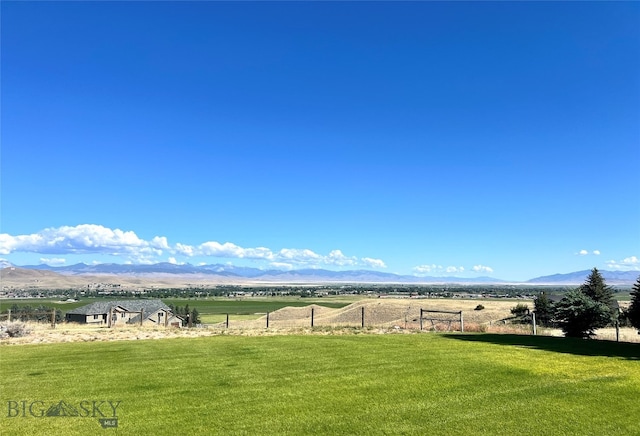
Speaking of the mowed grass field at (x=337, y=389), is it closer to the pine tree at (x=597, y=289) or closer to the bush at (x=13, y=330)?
the bush at (x=13, y=330)

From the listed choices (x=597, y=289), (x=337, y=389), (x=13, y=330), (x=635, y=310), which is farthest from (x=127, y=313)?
(x=337, y=389)

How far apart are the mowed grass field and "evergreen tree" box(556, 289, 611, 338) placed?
30.4 ft

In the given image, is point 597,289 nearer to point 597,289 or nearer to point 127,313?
point 597,289

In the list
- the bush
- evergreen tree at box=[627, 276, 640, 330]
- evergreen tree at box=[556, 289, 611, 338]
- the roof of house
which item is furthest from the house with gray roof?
evergreen tree at box=[627, 276, 640, 330]

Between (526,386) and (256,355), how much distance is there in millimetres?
8936

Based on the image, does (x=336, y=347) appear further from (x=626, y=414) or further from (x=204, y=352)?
(x=626, y=414)

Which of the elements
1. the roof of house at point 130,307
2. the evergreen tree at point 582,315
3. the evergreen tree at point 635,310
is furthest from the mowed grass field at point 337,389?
the roof of house at point 130,307

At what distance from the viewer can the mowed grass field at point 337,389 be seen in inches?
314

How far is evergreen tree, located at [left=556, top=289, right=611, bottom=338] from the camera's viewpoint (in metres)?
25.4

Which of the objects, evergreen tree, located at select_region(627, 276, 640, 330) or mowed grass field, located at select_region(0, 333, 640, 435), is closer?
mowed grass field, located at select_region(0, 333, 640, 435)

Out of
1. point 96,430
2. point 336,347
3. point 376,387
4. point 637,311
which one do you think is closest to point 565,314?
point 637,311

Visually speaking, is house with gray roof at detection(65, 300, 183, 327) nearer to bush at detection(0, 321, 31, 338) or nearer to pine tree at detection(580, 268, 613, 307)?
bush at detection(0, 321, 31, 338)

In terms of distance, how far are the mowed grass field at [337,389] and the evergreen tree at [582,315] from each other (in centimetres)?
927

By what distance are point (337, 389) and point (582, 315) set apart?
21.3m
